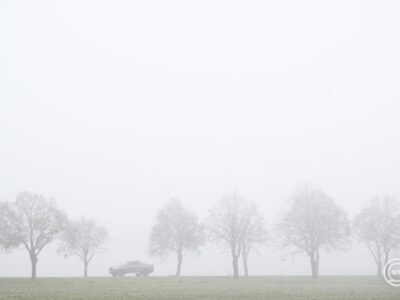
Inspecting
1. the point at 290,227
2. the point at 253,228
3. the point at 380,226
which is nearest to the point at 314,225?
the point at 290,227

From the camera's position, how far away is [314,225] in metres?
56.2

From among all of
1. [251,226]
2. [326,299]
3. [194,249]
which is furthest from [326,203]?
[326,299]

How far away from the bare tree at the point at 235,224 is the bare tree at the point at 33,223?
73.0ft

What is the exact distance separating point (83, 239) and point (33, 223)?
16426 mm

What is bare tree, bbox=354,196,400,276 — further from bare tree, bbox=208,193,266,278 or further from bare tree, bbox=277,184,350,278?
bare tree, bbox=208,193,266,278

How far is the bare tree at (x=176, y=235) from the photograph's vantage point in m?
65.2

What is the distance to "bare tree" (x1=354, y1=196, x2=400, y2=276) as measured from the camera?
62.6 meters

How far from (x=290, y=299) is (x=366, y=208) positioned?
1832 inches

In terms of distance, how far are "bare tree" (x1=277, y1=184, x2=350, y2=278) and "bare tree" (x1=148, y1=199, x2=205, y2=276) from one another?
14208 mm

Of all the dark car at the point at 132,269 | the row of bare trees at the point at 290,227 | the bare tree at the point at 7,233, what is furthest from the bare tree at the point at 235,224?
the bare tree at the point at 7,233

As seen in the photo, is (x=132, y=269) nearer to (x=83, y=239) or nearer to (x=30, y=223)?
(x=83, y=239)

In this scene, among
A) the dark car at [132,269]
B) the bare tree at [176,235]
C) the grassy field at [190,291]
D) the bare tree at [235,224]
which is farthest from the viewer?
the bare tree at [176,235]

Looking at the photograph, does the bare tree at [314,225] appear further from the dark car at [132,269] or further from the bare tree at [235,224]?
the dark car at [132,269]

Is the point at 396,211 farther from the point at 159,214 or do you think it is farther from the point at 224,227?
the point at 159,214
